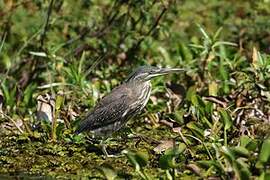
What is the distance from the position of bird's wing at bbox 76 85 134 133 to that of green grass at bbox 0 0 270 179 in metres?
0.17

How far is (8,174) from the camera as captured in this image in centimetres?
701

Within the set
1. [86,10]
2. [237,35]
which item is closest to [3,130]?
[86,10]

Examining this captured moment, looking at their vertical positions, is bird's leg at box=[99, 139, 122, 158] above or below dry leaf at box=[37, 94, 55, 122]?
below

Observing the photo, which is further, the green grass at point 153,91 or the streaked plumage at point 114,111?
the streaked plumage at point 114,111

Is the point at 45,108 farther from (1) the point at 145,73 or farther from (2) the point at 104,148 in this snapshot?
(2) the point at 104,148

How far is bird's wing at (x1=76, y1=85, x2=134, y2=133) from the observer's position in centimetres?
782

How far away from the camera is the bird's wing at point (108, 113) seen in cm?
782

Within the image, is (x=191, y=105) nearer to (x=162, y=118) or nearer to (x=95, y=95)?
(x=162, y=118)

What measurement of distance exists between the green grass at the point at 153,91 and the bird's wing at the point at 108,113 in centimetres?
17

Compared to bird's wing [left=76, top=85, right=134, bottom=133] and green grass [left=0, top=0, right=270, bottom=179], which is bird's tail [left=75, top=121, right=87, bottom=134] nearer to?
bird's wing [left=76, top=85, right=134, bottom=133]

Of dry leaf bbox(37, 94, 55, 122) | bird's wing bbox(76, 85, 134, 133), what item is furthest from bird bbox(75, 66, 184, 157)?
dry leaf bbox(37, 94, 55, 122)

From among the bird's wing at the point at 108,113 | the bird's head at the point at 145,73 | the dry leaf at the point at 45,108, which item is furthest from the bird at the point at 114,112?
the dry leaf at the point at 45,108

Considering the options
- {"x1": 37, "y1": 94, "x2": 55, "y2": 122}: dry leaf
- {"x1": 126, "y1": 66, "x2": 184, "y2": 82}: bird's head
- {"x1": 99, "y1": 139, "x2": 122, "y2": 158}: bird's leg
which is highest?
{"x1": 126, "y1": 66, "x2": 184, "y2": 82}: bird's head

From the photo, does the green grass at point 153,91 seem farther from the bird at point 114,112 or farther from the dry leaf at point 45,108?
the bird at point 114,112
